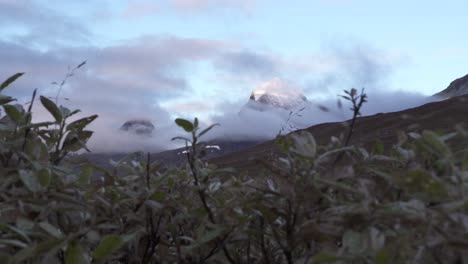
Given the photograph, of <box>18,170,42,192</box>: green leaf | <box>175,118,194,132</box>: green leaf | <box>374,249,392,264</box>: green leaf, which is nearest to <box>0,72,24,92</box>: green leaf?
<box>18,170,42,192</box>: green leaf

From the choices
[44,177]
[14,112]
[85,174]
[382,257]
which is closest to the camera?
[382,257]

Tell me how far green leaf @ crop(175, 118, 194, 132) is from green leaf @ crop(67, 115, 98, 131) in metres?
0.42

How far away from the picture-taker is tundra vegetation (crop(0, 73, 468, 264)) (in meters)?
1.18

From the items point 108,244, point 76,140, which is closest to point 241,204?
point 108,244

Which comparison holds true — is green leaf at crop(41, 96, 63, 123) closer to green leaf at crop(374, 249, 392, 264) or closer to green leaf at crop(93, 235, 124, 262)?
green leaf at crop(93, 235, 124, 262)

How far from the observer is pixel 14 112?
1917 millimetres

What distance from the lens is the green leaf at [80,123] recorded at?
2007 mm

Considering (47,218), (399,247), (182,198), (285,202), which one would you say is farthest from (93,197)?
(399,247)

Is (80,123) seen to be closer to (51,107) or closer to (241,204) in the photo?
(51,107)

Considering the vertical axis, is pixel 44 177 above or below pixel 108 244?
above

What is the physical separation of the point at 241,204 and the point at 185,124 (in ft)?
0.92

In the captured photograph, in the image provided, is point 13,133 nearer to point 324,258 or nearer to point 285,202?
point 285,202

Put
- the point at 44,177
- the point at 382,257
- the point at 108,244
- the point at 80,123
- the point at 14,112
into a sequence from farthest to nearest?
the point at 80,123 < the point at 14,112 < the point at 44,177 < the point at 108,244 < the point at 382,257

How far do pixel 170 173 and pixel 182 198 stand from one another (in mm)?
159
